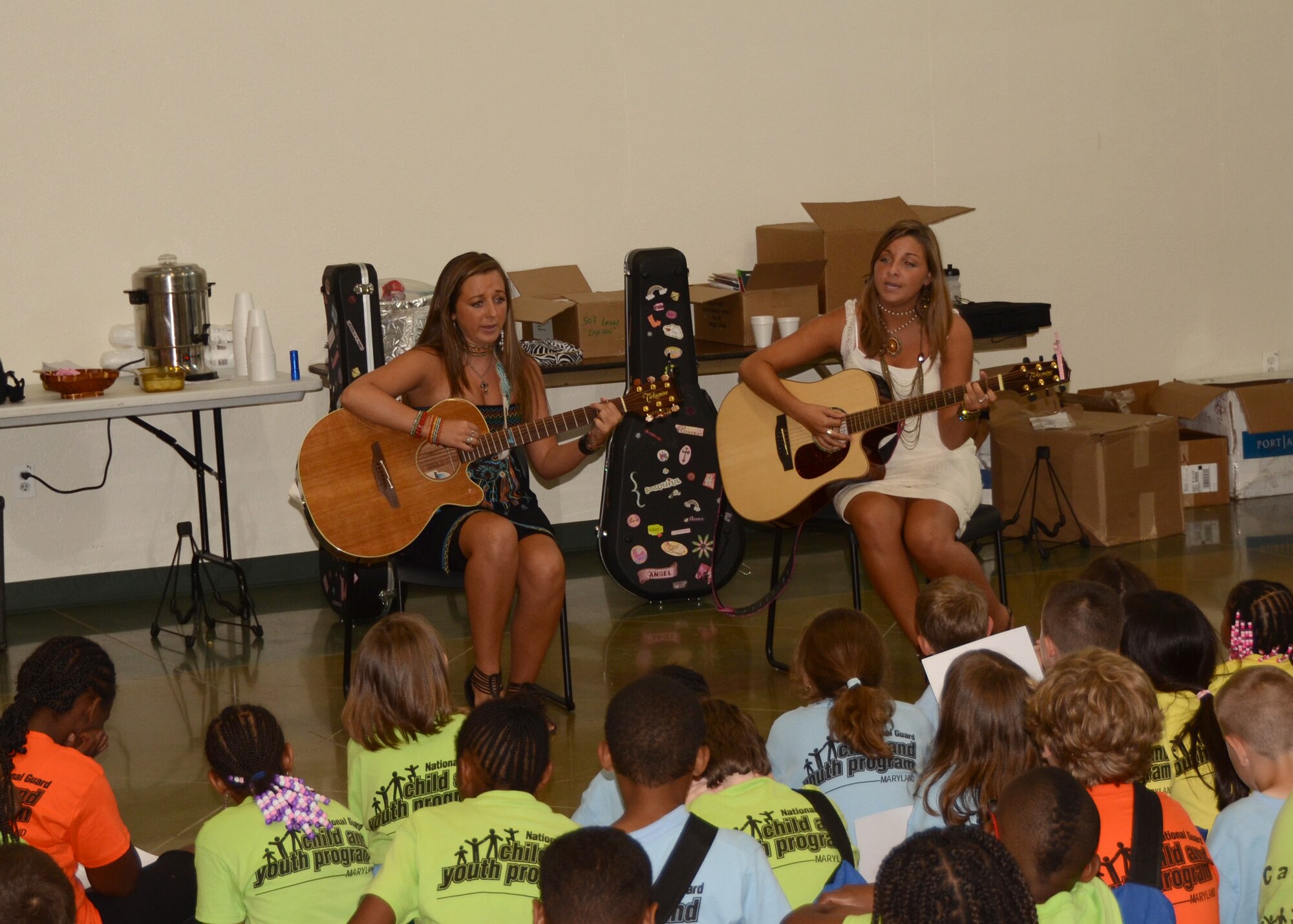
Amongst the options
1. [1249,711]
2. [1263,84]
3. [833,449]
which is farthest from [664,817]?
[1263,84]

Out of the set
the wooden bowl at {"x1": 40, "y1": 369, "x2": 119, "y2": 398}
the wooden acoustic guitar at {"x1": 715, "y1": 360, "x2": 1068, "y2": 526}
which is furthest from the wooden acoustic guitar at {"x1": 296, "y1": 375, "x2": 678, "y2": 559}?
the wooden bowl at {"x1": 40, "y1": 369, "x2": 119, "y2": 398}

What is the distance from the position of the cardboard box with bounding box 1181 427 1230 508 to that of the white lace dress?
2.39 metres

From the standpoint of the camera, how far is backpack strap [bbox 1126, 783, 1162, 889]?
1.78 metres

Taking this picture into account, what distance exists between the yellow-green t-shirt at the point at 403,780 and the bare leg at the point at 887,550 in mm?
1717

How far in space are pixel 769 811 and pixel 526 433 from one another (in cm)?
183

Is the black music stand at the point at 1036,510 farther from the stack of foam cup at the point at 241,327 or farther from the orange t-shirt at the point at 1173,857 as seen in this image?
the orange t-shirt at the point at 1173,857

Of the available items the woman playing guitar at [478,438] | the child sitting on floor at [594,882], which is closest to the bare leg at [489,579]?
the woman playing guitar at [478,438]

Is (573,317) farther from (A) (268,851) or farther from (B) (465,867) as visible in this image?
(B) (465,867)

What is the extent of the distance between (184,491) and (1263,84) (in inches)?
200

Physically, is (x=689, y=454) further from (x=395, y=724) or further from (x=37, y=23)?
(x=37, y=23)

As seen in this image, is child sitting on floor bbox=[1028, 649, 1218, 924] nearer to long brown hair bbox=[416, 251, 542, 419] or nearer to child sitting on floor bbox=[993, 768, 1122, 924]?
child sitting on floor bbox=[993, 768, 1122, 924]

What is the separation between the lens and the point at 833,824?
200 centimetres

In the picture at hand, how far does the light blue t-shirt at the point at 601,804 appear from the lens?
220cm

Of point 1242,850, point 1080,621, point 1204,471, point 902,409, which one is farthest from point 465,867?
point 1204,471
